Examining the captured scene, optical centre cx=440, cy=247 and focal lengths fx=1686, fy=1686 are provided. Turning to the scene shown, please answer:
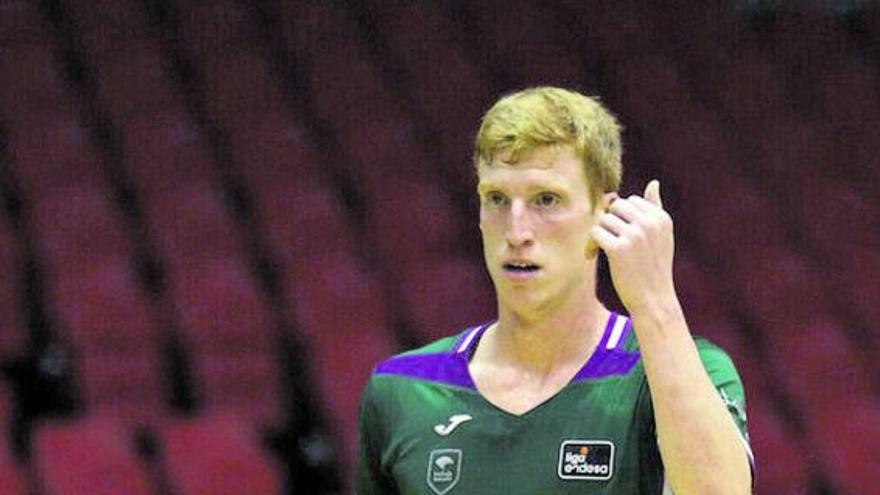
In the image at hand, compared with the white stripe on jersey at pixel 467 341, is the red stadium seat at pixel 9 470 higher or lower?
lower

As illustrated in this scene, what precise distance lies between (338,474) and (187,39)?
2546mm

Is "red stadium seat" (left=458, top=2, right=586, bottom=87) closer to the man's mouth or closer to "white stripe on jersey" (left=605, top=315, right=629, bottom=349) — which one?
"white stripe on jersey" (left=605, top=315, right=629, bottom=349)

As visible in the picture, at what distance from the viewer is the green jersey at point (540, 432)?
162 centimetres

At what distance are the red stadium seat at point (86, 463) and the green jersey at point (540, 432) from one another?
2195mm

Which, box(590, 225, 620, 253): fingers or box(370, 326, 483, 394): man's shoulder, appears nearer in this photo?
box(590, 225, 620, 253): fingers

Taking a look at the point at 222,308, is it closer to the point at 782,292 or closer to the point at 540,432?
the point at 782,292

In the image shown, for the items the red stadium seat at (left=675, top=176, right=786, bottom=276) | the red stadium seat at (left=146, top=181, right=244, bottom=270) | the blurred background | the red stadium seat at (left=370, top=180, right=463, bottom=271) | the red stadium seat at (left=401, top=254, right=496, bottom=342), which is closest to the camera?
the blurred background

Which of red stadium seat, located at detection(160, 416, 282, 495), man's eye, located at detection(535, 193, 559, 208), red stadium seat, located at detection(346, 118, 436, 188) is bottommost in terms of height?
red stadium seat, located at detection(160, 416, 282, 495)

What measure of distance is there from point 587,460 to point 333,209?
3735 mm

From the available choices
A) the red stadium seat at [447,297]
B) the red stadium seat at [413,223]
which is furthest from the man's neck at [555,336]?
the red stadium seat at [413,223]

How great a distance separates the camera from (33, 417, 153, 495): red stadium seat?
3871mm

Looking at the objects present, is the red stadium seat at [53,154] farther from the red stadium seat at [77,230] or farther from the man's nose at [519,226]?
the man's nose at [519,226]

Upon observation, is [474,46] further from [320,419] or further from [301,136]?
[320,419]

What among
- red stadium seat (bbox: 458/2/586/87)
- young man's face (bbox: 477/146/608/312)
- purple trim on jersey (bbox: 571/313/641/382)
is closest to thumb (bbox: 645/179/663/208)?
young man's face (bbox: 477/146/608/312)
